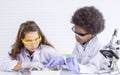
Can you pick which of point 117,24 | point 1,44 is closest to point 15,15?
point 1,44

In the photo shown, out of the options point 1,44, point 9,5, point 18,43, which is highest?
point 9,5

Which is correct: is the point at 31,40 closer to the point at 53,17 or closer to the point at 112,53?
the point at 112,53

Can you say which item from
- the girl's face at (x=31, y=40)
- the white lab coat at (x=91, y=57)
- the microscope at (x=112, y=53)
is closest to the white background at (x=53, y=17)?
the white lab coat at (x=91, y=57)

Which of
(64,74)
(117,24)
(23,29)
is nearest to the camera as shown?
(64,74)

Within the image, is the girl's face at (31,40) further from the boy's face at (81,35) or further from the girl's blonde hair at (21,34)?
the boy's face at (81,35)

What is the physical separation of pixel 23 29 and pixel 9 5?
1324mm

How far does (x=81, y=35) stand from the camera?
2000 mm

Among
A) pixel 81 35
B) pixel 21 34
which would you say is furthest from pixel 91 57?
pixel 21 34

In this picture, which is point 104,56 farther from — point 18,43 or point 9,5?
point 9,5

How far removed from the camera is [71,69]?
1787 millimetres

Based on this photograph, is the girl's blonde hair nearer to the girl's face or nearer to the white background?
the girl's face

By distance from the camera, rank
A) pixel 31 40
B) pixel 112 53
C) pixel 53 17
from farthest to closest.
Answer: pixel 53 17, pixel 31 40, pixel 112 53

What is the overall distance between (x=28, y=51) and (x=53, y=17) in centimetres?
122

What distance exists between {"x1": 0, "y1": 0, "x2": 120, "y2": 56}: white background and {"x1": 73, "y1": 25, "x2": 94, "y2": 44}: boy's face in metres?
1.13
